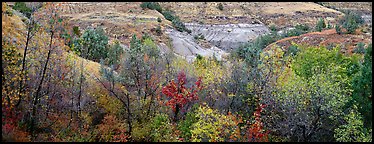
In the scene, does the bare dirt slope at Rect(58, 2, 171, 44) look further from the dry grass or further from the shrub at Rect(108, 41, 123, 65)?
the dry grass

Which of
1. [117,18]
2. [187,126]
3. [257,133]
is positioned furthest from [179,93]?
[117,18]

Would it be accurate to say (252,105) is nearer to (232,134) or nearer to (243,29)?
(232,134)

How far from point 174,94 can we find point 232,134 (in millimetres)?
8036

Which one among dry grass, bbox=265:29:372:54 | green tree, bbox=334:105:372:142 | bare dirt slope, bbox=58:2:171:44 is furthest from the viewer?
bare dirt slope, bbox=58:2:171:44

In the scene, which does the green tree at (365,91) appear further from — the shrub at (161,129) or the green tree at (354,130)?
the shrub at (161,129)

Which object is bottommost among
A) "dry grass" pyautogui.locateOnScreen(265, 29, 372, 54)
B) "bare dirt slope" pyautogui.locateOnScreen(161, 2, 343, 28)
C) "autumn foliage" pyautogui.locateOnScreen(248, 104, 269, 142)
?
"bare dirt slope" pyautogui.locateOnScreen(161, 2, 343, 28)

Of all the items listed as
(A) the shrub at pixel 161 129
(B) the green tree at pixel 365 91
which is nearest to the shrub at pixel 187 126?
(A) the shrub at pixel 161 129

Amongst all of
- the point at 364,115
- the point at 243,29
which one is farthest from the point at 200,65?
the point at 243,29

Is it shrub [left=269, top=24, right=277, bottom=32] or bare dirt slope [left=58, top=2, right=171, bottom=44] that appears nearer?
bare dirt slope [left=58, top=2, right=171, bottom=44]

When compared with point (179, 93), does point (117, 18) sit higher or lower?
lower

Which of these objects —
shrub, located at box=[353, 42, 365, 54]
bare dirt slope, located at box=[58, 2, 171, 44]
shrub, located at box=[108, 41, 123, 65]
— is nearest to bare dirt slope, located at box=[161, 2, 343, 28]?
bare dirt slope, located at box=[58, 2, 171, 44]

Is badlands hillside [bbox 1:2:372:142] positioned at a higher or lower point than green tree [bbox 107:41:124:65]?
higher

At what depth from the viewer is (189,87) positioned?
31109mm

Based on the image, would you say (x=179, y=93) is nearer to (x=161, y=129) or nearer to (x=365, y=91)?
(x=161, y=129)
